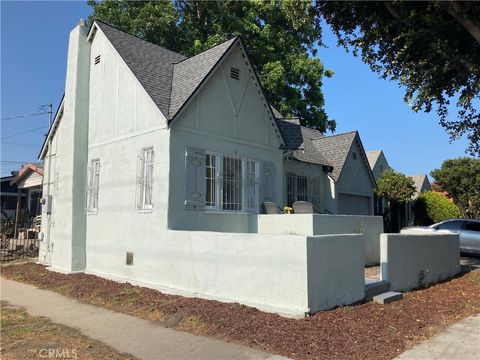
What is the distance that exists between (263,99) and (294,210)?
12.2 ft

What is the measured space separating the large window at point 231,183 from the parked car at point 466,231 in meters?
8.72

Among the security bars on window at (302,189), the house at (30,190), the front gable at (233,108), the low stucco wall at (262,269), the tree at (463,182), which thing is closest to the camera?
the low stucco wall at (262,269)

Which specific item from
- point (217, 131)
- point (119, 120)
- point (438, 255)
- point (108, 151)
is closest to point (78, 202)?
point (108, 151)

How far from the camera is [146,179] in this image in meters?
11.5

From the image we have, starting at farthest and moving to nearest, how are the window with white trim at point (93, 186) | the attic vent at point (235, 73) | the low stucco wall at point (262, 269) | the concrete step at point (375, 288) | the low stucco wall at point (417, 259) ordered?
the window with white trim at point (93, 186) < the attic vent at point (235, 73) < the low stucco wall at point (417, 259) < the concrete step at point (375, 288) < the low stucco wall at point (262, 269)

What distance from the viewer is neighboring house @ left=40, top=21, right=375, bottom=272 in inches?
438

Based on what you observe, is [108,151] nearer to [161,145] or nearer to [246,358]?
[161,145]

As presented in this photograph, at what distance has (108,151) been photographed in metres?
13.0

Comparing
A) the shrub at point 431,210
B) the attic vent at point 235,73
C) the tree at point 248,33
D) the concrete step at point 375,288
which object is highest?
the tree at point 248,33

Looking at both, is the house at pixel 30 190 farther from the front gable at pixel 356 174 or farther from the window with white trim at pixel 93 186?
the front gable at pixel 356 174

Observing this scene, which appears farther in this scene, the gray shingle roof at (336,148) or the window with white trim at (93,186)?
the gray shingle roof at (336,148)

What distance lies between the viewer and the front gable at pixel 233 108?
465 inches

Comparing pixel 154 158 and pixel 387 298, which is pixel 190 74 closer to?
pixel 154 158
